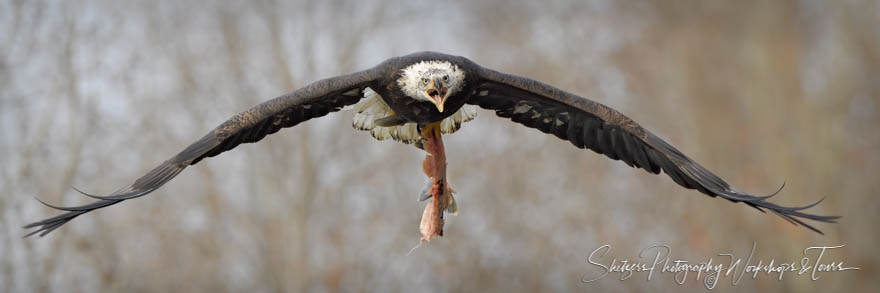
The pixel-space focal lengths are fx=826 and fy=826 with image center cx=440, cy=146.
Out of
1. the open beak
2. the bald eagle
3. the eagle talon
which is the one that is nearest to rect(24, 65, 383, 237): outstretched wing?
the bald eagle

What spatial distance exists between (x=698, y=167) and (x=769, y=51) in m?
7.00

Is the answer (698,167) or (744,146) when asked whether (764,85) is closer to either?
(744,146)

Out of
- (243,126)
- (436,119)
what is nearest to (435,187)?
(436,119)

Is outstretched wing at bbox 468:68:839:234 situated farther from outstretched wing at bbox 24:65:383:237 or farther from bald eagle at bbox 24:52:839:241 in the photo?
outstretched wing at bbox 24:65:383:237

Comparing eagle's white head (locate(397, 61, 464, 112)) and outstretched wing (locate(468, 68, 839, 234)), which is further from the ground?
outstretched wing (locate(468, 68, 839, 234))

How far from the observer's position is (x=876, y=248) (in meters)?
10.4

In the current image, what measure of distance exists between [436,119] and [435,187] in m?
0.54

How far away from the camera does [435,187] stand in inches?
198

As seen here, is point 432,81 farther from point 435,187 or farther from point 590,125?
point 590,125

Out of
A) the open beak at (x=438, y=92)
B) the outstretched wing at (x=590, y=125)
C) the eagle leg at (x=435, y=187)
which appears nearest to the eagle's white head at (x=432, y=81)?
the open beak at (x=438, y=92)

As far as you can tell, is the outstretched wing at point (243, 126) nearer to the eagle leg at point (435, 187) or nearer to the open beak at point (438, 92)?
the open beak at point (438, 92)

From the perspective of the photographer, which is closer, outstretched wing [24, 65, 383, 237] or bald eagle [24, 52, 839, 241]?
bald eagle [24, 52, 839, 241]

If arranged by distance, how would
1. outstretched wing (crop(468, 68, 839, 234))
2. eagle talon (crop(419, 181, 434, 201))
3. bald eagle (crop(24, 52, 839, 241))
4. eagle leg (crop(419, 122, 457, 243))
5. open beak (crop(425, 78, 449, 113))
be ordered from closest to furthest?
open beak (crop(425, 78, 449, 113))
bald eagle (crop(24, 52, 839, 241))
outstretched wing (crop(468, 68, 839, 234))
eagle leg (crop(419, 122, 457, 243))
eagle talon (crop(419, 181, 434, 201))

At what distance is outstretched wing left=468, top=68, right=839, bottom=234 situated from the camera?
15.5ft
